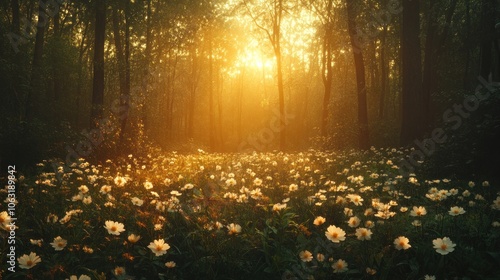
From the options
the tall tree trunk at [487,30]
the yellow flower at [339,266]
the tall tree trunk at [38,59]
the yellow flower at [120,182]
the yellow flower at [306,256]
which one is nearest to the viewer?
the yellow flower at [339,266]

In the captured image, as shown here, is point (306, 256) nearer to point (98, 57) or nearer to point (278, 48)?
point (98, 57)

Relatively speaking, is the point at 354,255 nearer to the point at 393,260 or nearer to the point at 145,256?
the point at 393,260

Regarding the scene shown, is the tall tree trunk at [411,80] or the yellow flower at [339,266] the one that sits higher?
the tall tree trunk at [411,80]

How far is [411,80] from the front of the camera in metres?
11.9

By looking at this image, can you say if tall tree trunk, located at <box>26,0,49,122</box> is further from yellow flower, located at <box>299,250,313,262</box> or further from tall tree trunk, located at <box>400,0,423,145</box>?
yellow flower, located at <box>299,250,313,262</box>

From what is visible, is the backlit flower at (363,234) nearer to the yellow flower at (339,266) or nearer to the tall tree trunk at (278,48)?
the yellow flower at (339,266)

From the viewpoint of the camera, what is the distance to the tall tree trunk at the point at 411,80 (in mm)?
11688

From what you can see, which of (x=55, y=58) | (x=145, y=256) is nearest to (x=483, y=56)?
(x=145, y=256)

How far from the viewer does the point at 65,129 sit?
36.4 ft

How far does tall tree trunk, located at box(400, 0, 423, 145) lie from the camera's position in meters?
11.7

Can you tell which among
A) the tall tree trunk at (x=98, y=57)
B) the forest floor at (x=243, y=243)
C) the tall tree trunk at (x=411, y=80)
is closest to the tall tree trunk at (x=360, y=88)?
the tall tree trunk at (x=411, y=80)

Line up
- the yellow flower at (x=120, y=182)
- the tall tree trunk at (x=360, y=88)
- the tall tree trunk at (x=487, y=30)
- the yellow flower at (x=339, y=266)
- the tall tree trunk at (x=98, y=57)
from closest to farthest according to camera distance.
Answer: the yellow flower at (x=339, y=266), the yellow flower at (x=120, y=182), the tall tree trunk at (x=98, y=57), the tall tree trunk at (x=360, y=88), the tall tree trunk at (x=487, y=30)

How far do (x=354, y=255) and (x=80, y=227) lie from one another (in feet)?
8.79

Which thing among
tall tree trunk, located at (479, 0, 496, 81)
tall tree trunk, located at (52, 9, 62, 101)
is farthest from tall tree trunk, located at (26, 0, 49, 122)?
tall tree trunk, located at (479, 0, 496, 81)
